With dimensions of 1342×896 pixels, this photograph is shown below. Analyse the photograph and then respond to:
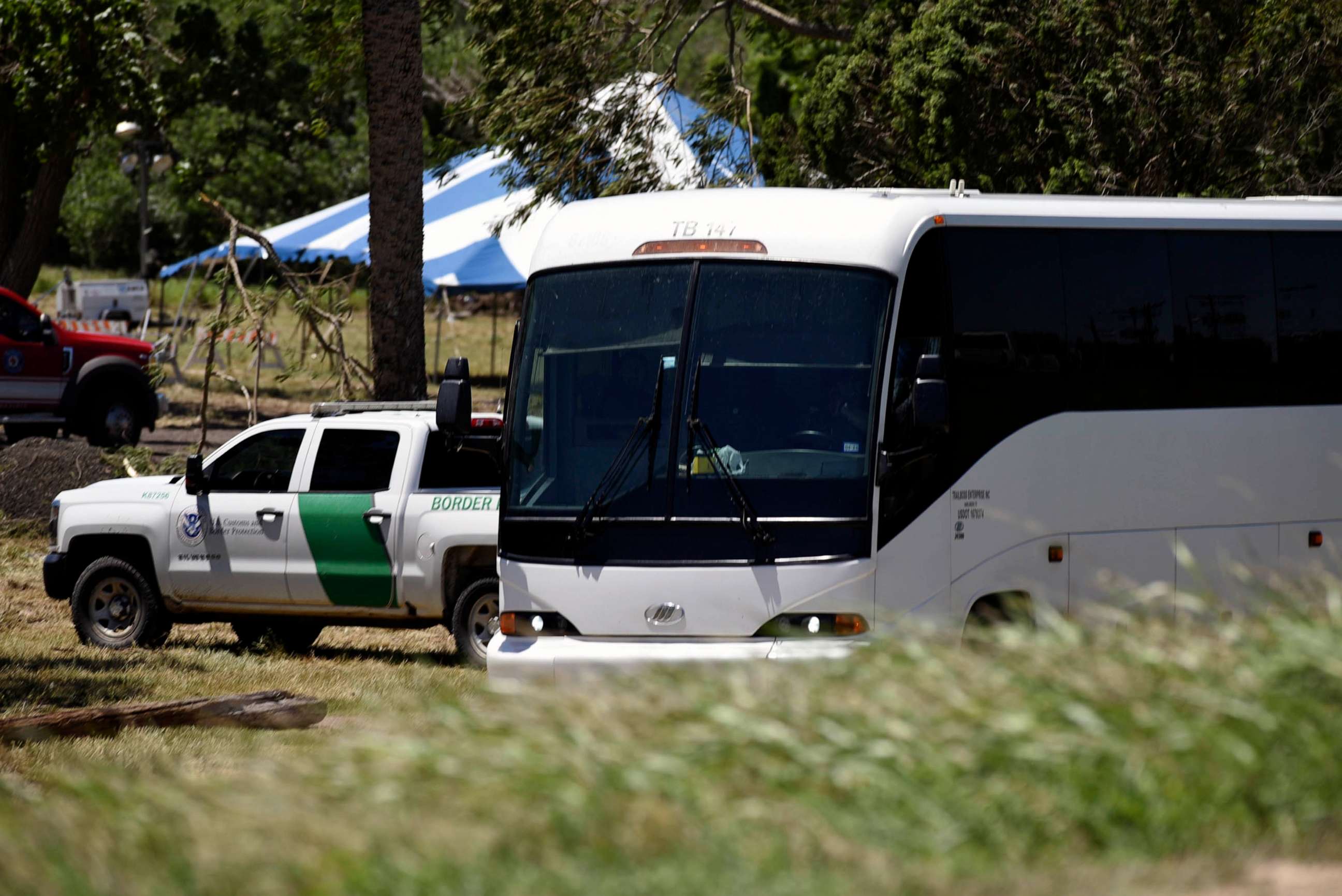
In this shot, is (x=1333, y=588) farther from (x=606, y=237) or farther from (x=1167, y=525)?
(x=606, y=237)

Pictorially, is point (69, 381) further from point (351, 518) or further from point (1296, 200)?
point (1296, 200)

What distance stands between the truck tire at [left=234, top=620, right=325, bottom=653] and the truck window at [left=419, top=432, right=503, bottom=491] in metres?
→ 1.68

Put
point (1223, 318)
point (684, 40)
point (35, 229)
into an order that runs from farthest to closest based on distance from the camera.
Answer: point (35, 229) < point (684, 40) < point (1223, 318)

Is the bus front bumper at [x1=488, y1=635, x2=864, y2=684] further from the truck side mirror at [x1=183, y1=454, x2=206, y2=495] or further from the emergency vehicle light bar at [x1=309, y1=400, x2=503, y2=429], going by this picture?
the truck side mirror at [x1=183, y1=454, x2=206, y2=495]

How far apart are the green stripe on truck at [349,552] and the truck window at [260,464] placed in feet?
1.51

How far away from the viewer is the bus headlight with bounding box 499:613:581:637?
9.00 metres

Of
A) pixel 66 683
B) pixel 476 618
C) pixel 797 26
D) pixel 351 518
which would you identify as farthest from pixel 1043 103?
pixel 66 683

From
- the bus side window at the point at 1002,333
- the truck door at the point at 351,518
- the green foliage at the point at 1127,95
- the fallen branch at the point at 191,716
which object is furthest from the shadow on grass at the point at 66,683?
the green foliage at the point at 1127,95

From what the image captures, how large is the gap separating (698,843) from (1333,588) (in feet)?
9.53

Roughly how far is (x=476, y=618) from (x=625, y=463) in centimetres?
338

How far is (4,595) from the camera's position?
15133 mm

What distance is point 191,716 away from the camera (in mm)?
9344

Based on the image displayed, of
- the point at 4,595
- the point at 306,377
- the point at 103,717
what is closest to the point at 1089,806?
the point at 103,717

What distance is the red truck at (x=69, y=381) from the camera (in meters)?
23.1
